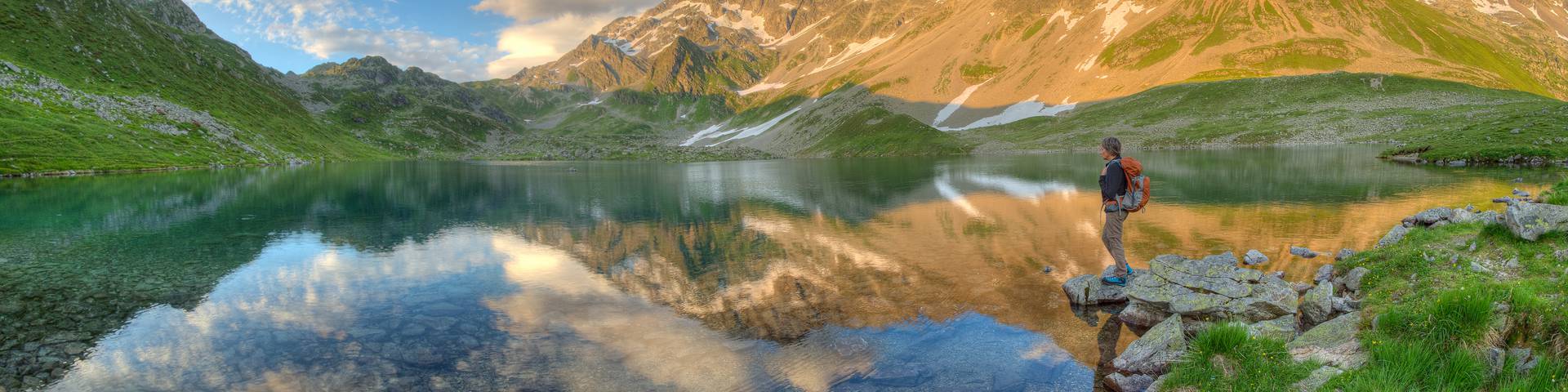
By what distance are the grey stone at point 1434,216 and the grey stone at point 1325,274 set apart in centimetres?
812

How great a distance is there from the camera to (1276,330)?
1185 centimetres

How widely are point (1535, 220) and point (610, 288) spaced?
2456 cm

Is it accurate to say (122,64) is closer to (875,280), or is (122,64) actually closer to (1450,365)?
(875,280)

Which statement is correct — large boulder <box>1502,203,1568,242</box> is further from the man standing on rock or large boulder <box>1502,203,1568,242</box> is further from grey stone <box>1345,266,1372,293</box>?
the man standing on rock

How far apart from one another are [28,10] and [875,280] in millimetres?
226366

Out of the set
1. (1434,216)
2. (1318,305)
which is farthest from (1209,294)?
(1434,216)

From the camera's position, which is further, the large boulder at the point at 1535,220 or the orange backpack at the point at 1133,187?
the orange backpack at the point at 1133,187

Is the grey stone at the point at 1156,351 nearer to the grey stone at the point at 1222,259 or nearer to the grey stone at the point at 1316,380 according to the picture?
the grey stone at the point at 1316,380

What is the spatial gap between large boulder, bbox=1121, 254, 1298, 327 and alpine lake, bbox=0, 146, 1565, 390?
1.38m

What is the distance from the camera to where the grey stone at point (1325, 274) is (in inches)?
692

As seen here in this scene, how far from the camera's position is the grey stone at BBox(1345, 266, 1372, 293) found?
15600mm

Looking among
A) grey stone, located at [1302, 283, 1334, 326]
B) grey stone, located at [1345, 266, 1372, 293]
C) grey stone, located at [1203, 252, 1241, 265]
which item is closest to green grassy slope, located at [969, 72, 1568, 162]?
grey stone, located at [1203, 252, 1241, 265]

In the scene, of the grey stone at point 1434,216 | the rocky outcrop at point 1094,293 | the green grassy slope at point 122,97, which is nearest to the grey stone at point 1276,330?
the rocky outcrop at point 1094,293

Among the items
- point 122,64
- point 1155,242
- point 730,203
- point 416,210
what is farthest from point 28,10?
point 1155,242
